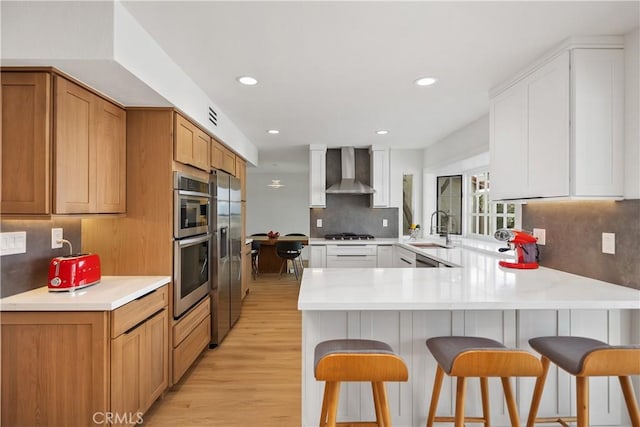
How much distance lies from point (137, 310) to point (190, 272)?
2.41 feet

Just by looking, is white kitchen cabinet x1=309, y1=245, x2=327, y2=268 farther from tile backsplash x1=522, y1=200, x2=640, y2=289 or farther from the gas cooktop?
tile backsplash x1=522, y1=200, x2=640, y2=289

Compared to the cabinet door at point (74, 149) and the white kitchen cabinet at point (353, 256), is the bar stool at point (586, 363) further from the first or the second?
the white kitchen cabinet at point (353, 256)

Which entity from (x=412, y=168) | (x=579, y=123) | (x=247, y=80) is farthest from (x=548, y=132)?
(x=412, y=168)

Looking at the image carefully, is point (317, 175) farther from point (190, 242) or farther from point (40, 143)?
point (40, 143)

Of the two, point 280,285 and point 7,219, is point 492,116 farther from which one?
point 280,285

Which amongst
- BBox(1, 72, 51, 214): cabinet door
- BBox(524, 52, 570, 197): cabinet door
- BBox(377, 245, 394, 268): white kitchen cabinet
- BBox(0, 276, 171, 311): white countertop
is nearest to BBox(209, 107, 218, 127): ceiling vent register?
BBox(1, 72, 51, 214): cabinet door

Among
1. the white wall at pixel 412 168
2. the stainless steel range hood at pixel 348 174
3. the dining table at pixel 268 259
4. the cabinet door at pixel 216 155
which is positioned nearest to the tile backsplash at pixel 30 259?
the cabinet door at pixel 216 155

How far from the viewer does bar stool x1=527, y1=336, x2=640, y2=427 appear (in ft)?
4.38

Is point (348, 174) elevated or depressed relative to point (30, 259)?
elevated

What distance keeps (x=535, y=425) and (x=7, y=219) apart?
3.05 metres

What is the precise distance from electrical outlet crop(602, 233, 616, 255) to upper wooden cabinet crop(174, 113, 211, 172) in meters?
2.81

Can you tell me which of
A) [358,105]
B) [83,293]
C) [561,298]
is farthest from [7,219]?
[561,298]

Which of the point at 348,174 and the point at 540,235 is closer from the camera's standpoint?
the point at 540,235

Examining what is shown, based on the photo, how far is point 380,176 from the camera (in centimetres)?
507
